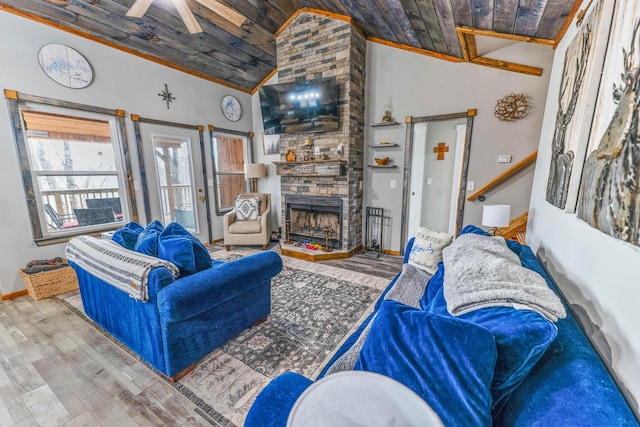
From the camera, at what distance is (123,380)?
1.56 meters

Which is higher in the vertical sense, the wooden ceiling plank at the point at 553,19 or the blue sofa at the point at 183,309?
the wooden ceiling plank at the point at 553,19

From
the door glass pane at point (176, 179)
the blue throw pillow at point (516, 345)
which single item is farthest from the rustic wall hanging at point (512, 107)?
the door glass pane at point (176, 179)

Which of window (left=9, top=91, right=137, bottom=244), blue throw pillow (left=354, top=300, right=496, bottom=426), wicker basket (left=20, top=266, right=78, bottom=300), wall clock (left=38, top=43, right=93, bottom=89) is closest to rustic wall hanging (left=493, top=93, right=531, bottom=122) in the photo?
blue throw pillow (left=354, top=300, right=496, bottom=426)

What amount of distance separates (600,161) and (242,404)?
196 centimetres

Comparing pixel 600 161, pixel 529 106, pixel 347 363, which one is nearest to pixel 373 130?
pixel 529 106

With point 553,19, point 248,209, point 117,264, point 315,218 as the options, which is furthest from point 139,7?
point 553,19

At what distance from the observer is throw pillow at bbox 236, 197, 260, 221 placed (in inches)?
168

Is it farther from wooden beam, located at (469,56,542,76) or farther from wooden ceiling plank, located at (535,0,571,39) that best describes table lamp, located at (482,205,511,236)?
wooden beam, located at (469,56,542,76)

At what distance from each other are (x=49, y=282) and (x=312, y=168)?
3199 mm

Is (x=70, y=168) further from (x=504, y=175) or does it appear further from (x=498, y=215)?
(x=504, y=175)

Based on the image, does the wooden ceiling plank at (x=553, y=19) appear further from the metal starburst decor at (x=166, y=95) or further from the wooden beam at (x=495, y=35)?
the metal starburst decor at (x=166, y=95)

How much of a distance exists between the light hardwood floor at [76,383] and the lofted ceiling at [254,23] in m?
2.59

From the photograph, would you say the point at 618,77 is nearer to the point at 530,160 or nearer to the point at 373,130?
the point at 530,160

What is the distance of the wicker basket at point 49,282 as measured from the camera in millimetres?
2490
